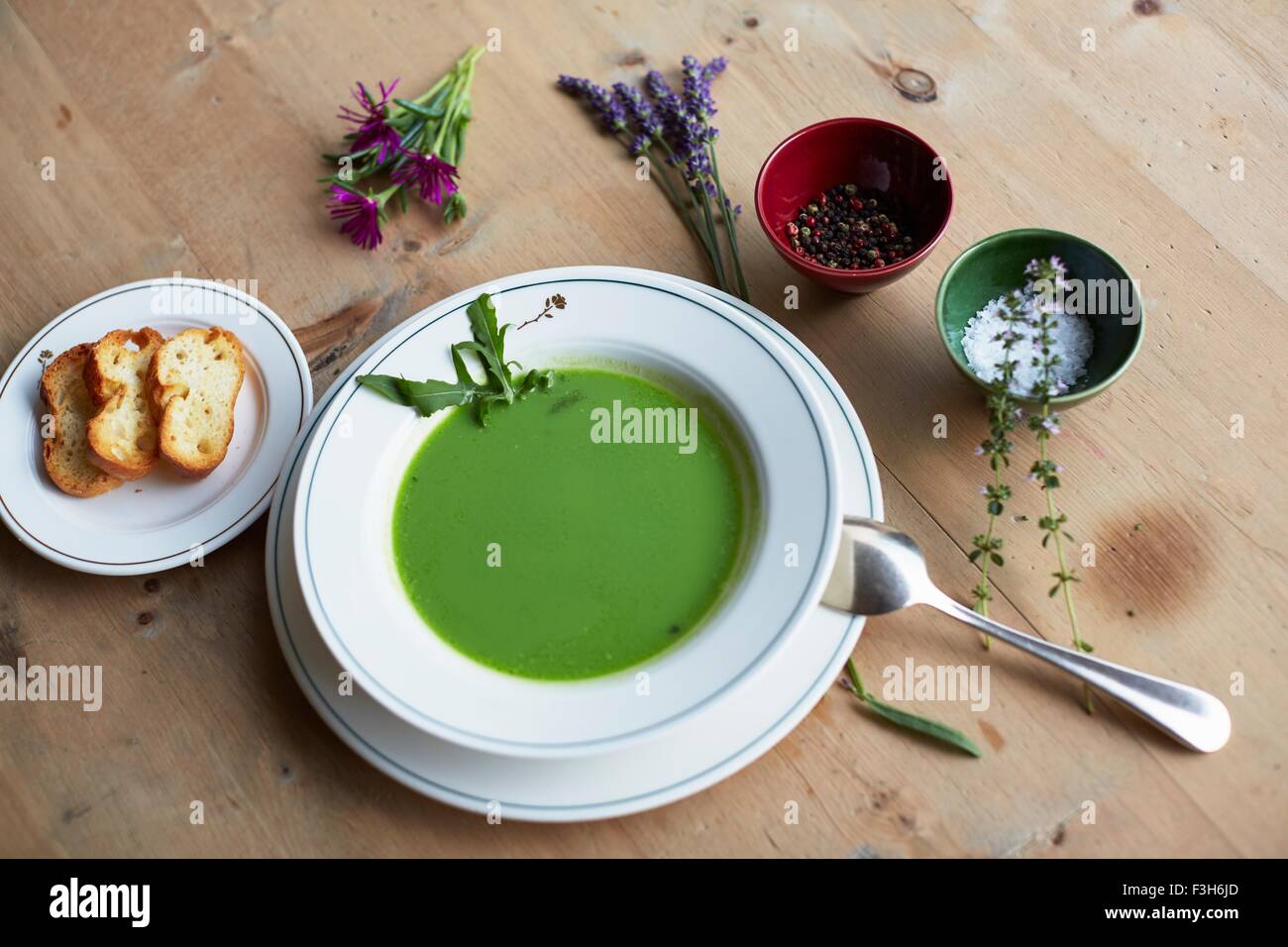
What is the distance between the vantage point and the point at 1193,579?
5.29 feet

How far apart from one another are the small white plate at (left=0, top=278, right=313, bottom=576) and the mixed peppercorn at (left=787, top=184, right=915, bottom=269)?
0.88m

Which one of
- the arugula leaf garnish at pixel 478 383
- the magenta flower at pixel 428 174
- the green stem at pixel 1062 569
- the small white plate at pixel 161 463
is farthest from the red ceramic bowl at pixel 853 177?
the small white plate at pixel 161 463

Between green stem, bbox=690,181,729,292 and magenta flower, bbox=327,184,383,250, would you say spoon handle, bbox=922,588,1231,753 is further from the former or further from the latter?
magenta flower, bbox=327,184,383,250

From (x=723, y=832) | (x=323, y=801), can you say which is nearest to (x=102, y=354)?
(x=323, y=801)

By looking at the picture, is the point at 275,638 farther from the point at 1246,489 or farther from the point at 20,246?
the point at 1246,489

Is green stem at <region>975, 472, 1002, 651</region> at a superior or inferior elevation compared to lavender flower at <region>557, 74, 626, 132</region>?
inferior

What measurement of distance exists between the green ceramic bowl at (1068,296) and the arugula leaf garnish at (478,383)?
0.66m

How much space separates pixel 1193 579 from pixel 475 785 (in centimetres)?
111

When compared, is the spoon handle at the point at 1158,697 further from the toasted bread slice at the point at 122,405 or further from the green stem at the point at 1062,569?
the toasted bread slice at the point at 122,405

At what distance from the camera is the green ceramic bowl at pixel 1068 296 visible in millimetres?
1607

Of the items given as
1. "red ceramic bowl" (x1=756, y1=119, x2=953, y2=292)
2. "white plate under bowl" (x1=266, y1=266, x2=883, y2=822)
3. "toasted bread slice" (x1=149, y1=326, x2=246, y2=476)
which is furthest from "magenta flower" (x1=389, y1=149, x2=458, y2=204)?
"white plate under bowl" (x1=266, y1=266, x2=883, y2=822)

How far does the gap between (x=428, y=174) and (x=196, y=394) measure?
0.56 m

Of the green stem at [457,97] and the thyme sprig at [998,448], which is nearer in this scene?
the thyme sprig at [998,448]

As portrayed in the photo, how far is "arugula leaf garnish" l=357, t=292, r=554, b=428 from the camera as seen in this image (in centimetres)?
160
